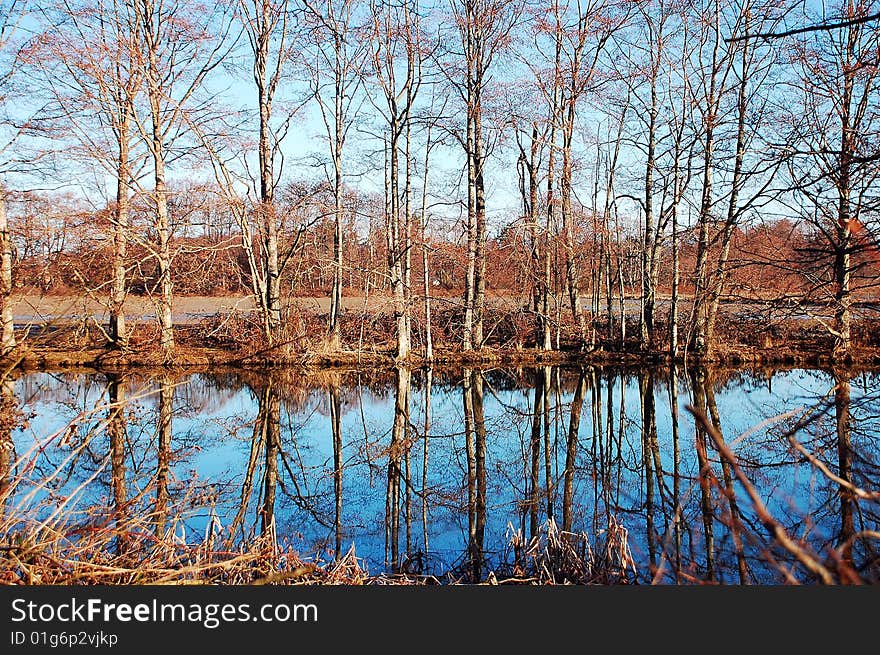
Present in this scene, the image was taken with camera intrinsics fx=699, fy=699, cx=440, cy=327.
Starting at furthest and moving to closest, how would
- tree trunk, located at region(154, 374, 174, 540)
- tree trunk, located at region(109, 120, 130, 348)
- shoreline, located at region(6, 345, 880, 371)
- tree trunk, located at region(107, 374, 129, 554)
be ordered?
shoreline, located at region(6, 345, 880, 371), tree trunk, located at region(109, 120, 130, 348), tree trunk, located at region(154, 374, 174, 540), tree trunk, located at region(107, 374, 129, 554)

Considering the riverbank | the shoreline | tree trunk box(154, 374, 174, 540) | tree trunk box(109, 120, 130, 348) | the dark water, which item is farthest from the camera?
the riverbank

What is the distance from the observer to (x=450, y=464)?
29.8ft

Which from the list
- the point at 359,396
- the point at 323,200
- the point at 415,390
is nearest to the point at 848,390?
the point at 415,390

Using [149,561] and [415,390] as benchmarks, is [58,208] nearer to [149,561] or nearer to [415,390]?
[415,390]

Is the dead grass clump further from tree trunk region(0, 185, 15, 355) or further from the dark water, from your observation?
tree trunk region(0, 185, 15, 355)

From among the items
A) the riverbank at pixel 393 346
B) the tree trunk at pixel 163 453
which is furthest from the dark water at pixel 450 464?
the riverbank at pixel 393 346

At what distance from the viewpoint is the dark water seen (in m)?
5.85

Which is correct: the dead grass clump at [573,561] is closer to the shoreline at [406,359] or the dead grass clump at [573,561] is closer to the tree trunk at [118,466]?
the tree trunk at [118,466]

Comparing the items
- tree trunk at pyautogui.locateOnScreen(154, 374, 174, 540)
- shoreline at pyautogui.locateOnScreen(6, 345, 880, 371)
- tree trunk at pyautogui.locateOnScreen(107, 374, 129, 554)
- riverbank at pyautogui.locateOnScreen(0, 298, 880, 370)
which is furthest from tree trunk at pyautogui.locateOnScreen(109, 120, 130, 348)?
tree trunk at pyautogui.locateOnScreen(107, 374, 129, 554)

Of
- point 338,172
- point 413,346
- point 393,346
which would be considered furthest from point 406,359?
point 338,172

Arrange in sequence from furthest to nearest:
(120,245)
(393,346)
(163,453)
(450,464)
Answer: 1. (393,346)
2. (120,245)
3. (163,453)
4. (450,464)

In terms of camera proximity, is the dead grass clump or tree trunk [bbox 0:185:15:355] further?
tree trunk [bbox 0:185:15:355]

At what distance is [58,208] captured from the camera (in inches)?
614

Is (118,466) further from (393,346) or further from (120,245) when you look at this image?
(393,346)
